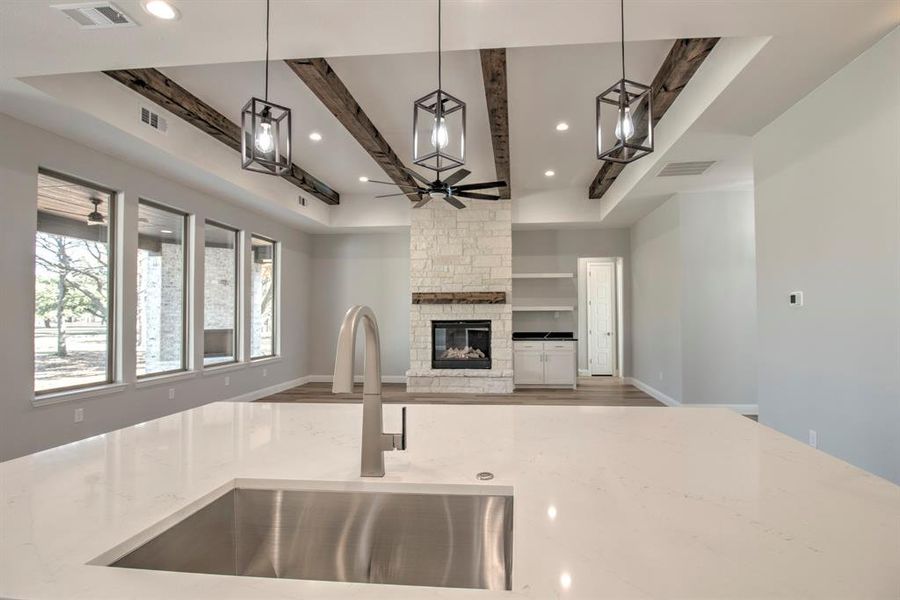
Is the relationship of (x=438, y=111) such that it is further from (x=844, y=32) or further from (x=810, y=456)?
(x=844, y=32)

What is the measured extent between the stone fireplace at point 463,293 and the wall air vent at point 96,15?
490cm

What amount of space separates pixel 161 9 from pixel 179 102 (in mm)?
1858

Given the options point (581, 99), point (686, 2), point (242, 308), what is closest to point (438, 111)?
point (686, 2)

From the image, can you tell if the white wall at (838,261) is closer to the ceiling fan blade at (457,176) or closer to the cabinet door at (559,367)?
the ceiling fan blade at (457,176)

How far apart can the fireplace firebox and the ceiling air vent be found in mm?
3238

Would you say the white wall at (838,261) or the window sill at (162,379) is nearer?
the white wall at (838,261)

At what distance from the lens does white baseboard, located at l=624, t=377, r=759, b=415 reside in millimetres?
5435

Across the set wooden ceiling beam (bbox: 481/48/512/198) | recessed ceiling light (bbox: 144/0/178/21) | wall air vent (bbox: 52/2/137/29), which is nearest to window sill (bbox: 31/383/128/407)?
wall air vent (bbox: 52/2/137/29)

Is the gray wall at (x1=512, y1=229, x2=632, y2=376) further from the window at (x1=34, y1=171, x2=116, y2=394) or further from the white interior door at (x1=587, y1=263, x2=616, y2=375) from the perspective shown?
the window at (x1=34, y1=171, x2=116, y2=394)

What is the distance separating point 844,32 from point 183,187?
18.3 ft

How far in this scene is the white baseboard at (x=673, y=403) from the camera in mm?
5435

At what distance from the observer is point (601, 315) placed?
28.6 ft

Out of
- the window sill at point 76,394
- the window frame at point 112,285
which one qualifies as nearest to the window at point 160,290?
the window frame at point 112,285

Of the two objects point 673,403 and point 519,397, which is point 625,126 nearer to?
point 673,403
